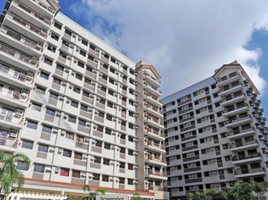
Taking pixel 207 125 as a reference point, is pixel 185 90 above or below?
above

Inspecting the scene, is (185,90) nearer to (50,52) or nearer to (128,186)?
(128,186)

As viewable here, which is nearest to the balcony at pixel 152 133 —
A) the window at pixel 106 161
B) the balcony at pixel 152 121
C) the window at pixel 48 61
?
the balcony at pixel 152 121

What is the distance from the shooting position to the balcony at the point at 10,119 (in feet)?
76.8

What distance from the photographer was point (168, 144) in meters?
54.0

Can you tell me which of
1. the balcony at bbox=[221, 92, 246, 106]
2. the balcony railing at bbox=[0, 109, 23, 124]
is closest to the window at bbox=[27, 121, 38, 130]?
the balcony railing at bbox=[0, 109, 23, 124]

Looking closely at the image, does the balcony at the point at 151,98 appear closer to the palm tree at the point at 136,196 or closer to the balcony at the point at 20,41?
the palm tree at the point at 136,196

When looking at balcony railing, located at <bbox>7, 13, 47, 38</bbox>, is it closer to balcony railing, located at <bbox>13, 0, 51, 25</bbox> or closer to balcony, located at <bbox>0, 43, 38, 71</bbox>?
balcony railing, located at <bbox>13, 0, 51, 25</bbox>

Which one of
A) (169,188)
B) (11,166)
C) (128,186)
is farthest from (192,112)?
(11,166)

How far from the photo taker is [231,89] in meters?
45.1

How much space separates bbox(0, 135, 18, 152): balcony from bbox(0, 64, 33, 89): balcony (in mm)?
6117

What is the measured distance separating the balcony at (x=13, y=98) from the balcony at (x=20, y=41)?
227 inches

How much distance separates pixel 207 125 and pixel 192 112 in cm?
524

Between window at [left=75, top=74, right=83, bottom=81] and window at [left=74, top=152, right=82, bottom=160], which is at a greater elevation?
window at [left=75, top=74, right=83, bottom=81]

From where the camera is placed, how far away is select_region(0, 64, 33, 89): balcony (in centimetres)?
2500
